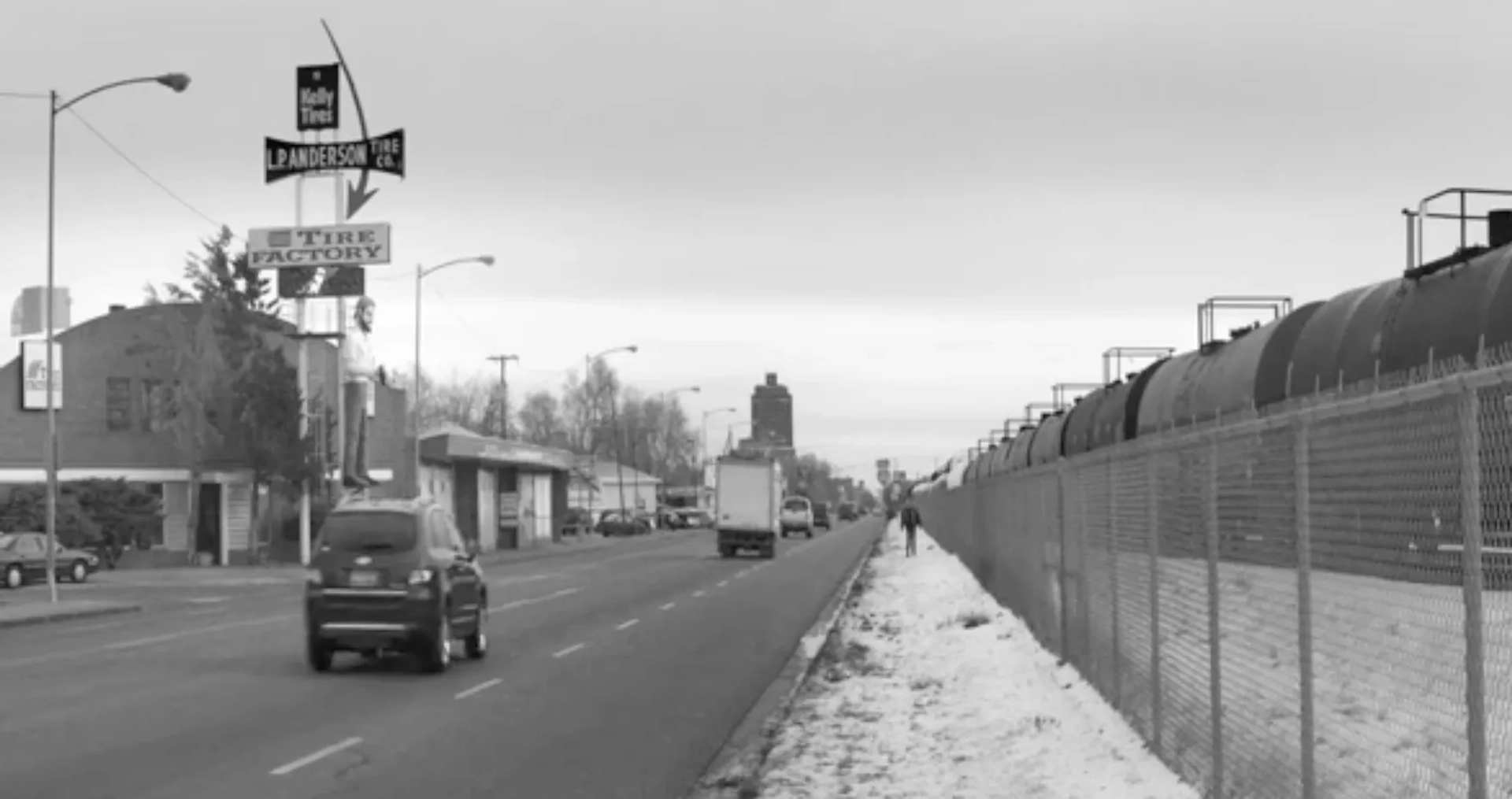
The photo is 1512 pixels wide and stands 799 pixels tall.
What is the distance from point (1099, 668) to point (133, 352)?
164 feet

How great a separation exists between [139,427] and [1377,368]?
48.8 m

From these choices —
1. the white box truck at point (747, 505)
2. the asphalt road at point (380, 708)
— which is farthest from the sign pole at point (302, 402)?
the asphalt road at point (380, 708)

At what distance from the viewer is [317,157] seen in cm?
5341

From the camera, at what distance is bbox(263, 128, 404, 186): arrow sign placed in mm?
53250

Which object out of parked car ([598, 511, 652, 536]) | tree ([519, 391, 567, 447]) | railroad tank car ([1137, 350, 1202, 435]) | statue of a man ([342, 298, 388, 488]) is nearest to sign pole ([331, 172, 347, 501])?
statue of a man ([342, 298, 388, 488])

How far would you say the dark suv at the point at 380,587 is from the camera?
1727cm

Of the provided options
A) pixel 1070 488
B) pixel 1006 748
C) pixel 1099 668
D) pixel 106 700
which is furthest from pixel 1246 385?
pixel 106 700

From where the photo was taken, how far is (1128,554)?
37.8 ft

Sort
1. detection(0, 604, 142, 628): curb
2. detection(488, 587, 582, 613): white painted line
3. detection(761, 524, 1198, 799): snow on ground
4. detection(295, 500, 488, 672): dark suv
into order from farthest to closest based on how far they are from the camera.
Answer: detection(488, 587, 582, 613): white painted line → detection(0, 604, 142, 628): curb → detection(295, 500, 488, 672): dark suv → detection(761, 524, 1198, 799): snow on ground

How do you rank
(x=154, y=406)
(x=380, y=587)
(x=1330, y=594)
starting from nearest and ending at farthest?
(x=1330, y=594)
(x=380, y=587)
(x=154, y=406)

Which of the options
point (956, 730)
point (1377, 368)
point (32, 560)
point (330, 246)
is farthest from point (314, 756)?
point (330, 246)

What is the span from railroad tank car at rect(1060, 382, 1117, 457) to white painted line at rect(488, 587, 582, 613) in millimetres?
11109

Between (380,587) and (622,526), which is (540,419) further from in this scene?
(380,587)

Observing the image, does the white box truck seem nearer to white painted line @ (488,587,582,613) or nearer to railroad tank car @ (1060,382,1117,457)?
railroad tank car @ (1060,382,1117,457)
